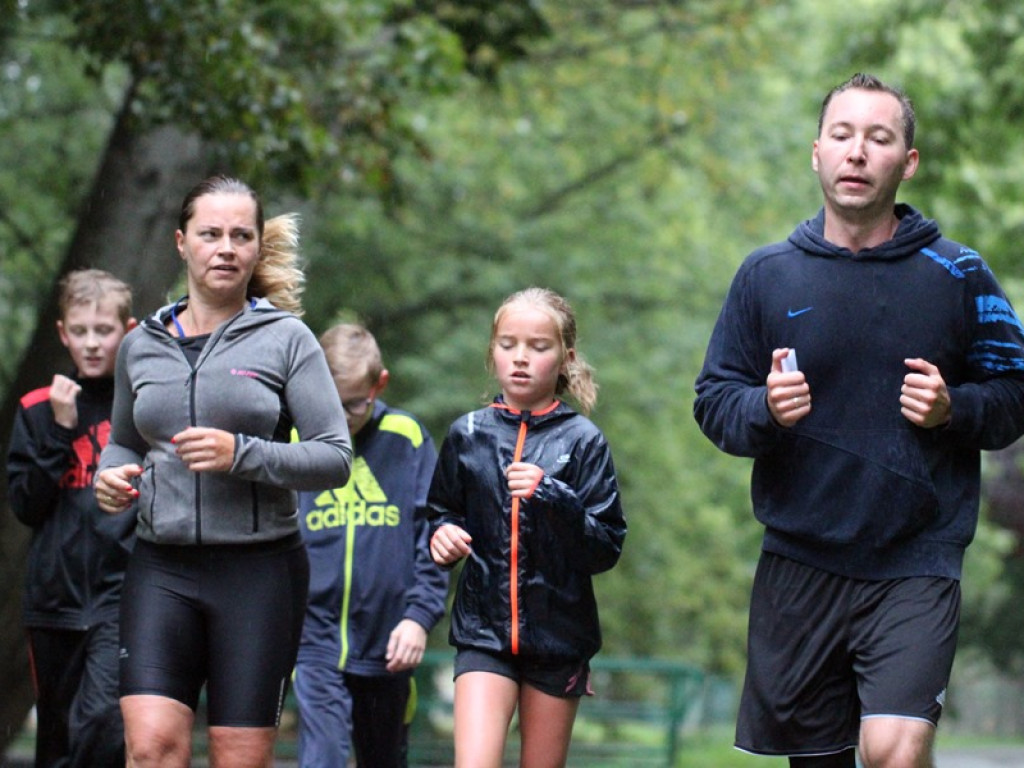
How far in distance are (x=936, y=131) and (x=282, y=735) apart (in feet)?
33.7

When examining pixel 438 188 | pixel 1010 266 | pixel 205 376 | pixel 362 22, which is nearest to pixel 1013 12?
pixel 1010 266

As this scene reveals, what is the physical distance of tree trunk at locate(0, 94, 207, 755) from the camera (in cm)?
1127

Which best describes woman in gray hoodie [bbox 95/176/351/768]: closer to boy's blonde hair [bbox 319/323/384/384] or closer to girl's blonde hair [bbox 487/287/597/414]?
girl's blonde hair [bbox 487/287/597/414]

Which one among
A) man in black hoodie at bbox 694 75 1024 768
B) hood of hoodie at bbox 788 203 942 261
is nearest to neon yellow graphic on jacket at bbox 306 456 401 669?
man in black hoodie at bbox 694 75 1024 768

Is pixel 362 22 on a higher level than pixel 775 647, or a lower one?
higher

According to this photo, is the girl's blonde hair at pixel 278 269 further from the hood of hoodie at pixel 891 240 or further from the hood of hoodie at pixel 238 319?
the hood of hoodie at pixel 891 240

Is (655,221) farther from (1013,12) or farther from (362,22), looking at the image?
(362,22)

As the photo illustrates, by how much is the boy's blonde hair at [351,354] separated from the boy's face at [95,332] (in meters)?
0.83

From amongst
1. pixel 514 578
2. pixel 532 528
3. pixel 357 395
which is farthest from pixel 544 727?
pixel 357 395

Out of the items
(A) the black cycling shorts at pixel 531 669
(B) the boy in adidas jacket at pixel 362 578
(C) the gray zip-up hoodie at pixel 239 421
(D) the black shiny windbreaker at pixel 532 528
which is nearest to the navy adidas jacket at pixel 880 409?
(D) the black shiny windbreaker at pixel 532 528


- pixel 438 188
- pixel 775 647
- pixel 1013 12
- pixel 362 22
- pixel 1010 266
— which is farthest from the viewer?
pixel 438 188

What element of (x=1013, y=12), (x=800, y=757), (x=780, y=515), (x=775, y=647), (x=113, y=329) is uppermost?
(x=1013, y=12)

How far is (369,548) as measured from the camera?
277 inches

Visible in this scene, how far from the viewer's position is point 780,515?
5039mm
